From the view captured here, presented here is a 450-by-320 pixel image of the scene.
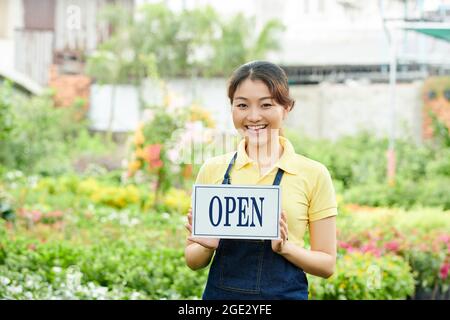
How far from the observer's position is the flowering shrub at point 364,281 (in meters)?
5.54

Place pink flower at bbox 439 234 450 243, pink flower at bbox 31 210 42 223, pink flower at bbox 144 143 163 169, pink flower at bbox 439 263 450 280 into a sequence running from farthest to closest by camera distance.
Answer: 1. pink flower at bbox 144 143 163 169
2. pink flower at bbox 31 210 42 223
3. pink flower at bbox 439 234 450 243
4. pink flower at bbox 439 263 450 280

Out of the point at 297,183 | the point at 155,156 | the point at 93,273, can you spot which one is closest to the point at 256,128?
the point at 297,183

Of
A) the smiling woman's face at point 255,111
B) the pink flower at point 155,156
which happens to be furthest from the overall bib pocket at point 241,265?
the pink flower at point 155,156

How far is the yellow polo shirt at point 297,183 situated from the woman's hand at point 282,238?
92 mm

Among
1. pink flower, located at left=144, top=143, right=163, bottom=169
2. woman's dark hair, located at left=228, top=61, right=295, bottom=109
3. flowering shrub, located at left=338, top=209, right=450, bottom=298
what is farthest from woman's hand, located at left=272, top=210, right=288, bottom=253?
pink flower, located at left=144, top=143, right=163, bottom=169

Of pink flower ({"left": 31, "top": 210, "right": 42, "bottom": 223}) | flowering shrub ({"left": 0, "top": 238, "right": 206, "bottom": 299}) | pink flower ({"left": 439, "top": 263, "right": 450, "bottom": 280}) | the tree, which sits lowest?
pink flower ({"left": 31, "top": 210, "right": 42, "bottom": 223})

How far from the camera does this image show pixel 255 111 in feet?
8.64

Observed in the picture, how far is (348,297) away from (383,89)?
40.5ft

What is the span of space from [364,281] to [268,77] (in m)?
3.24

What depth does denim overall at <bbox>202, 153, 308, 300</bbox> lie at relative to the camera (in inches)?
103

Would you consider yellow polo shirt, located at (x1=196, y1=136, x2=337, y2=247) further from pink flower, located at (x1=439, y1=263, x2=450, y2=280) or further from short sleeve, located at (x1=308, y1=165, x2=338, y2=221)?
pink flower, located at (x1=439, y1=263, x2=450, y2=280)

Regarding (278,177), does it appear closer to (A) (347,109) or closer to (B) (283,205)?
(B) (283,205)
